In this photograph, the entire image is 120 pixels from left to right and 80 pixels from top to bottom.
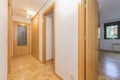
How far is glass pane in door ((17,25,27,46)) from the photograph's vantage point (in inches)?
201

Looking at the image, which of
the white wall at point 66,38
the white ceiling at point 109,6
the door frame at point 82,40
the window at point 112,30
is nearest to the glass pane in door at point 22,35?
the white wall at point 66,38

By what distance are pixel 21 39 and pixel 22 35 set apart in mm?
240

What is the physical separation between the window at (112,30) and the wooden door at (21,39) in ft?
18.5

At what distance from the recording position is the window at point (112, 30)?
6.18m

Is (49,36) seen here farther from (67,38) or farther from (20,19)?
(20,19)

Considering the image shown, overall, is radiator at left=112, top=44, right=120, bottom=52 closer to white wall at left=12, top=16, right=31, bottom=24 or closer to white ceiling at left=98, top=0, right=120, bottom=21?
white ceiling at left=98, top=0, right=120, bottom=21

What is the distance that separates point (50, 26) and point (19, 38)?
2.23 m

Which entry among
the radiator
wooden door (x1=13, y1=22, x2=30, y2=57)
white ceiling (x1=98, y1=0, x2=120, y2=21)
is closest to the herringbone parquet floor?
wooden door (x1=13, y1=22, x2=30, y2=57)

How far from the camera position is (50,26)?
3994 millimetres

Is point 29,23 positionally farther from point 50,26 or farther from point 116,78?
point 116,78

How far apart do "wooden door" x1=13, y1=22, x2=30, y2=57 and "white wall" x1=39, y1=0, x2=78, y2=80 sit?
3.43 meters

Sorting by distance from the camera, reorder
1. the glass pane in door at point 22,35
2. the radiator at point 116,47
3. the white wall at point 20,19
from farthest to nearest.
A: the radiator at point 116,47 < the glass pane in door at point 22,35 < the white wall at point 20,19

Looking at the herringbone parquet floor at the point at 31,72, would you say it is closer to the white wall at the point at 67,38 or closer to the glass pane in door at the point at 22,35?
the white wall at the point at 67,38

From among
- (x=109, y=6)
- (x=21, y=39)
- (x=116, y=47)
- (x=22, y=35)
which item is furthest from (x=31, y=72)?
(x=116, y=47)
